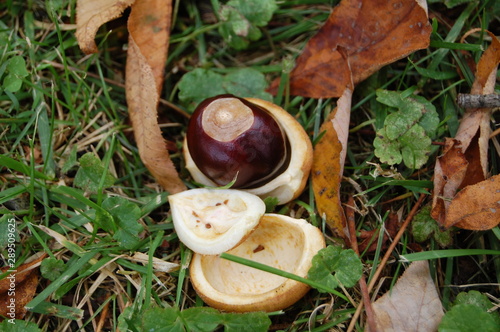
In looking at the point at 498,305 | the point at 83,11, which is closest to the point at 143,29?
the point at 83,11

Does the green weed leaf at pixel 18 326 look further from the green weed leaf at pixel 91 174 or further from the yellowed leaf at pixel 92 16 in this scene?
the yellowed leaf at pixel 92 16

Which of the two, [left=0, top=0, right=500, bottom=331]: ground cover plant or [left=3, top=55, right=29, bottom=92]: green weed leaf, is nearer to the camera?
[left=0, top=0, right=500, bottom=331]: ground cover plant

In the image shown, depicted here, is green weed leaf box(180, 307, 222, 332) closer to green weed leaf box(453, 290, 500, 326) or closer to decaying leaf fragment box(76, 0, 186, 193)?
decaying leaf fragment box(76, 0, 186, 193)

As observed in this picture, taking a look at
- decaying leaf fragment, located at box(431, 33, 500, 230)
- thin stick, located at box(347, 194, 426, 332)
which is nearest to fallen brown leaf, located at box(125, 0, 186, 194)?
thin stick, located at box(347, 194, 426, 332)

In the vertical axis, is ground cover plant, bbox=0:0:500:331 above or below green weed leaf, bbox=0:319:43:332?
above

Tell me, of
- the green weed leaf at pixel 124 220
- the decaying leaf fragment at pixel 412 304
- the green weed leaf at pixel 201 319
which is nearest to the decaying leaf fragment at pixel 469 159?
the decaying leaf fragment at pixel 412 304

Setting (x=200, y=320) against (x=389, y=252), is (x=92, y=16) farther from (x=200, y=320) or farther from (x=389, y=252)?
(x=389, y=252)
